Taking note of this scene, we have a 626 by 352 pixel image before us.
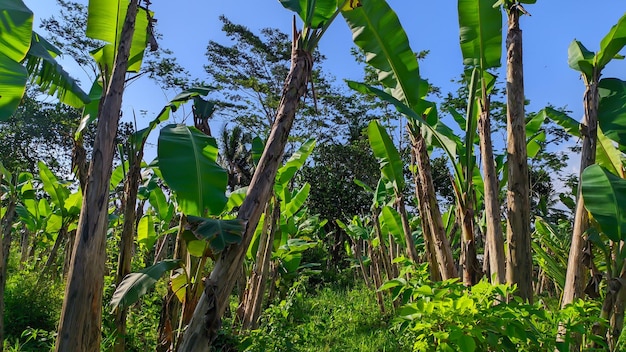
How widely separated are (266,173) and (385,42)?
1.57 metres

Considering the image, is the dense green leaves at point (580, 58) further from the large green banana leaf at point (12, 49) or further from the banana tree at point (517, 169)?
the large green banana leaf at point (12, 49)

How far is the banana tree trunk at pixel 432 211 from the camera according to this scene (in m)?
3.24

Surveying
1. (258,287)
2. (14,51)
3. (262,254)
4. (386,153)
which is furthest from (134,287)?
(386,153)

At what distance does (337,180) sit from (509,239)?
11.9m

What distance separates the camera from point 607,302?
8.55 ft

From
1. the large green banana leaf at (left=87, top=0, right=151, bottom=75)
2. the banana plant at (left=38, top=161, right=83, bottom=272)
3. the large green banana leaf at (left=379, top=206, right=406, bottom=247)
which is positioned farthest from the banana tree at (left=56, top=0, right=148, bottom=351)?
the banana plant at (left=38, top=161, right=83, bottom=272)

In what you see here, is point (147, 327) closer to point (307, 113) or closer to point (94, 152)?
point (94, 152)

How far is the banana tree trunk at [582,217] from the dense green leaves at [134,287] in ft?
8.51

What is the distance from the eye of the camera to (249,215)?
2307mm

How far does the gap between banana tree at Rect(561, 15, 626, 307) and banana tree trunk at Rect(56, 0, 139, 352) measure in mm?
2892

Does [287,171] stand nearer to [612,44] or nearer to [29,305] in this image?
[612,44]

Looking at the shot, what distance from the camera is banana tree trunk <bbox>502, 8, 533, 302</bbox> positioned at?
2771 mm

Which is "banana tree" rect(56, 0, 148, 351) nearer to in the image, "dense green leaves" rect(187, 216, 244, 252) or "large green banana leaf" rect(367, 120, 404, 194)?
"dense green leaves" rect(187, 216, 244, 252)

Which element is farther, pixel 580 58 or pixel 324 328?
pixel 324 328
